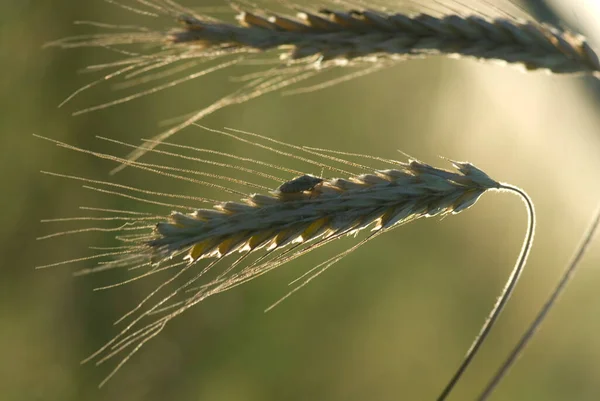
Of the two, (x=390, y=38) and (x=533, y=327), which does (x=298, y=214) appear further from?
(x=533, y=327)

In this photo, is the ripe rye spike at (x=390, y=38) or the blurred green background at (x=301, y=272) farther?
the blurred green background at (x=301, y=272)

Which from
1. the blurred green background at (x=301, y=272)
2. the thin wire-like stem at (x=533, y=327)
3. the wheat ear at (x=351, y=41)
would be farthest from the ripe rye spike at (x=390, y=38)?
the blurred green background at (x=301, y=272)

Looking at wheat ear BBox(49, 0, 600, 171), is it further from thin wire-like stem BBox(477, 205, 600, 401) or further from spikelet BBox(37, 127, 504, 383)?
thin wire-like stem BBox(477, 205, 600, 401)

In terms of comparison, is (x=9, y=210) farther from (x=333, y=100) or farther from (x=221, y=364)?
(x=333, y=100)

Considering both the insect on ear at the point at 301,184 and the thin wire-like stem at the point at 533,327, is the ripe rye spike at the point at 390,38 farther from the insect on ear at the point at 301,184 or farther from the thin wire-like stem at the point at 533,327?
the thin wire-like stem at the point at 533,327

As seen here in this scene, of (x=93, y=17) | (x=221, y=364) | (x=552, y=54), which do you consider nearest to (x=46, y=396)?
(x=221, y=364)

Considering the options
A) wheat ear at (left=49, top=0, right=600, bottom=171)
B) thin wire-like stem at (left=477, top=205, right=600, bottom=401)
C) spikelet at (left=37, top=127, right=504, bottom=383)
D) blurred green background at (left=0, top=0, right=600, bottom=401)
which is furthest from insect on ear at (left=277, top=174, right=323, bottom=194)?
blurred green background at (left=0, top=0, right=600, bottom=401)
